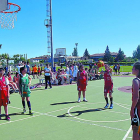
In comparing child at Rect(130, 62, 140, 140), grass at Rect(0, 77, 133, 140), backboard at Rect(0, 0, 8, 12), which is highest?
backboard at Rect(0, 0, 8, 12)

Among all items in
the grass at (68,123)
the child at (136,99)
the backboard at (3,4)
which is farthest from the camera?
the backboard at (3,4)

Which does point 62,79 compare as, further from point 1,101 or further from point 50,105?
point 1,101

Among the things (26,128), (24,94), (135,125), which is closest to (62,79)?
(24,94)

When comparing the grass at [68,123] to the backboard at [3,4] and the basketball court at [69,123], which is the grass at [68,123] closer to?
the basketball court at [69,123]

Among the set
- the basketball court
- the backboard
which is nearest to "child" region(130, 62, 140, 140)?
the basketball court

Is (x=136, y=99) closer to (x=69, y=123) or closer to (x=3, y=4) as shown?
(x=69, y=123)

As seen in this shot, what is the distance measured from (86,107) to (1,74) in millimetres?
4049

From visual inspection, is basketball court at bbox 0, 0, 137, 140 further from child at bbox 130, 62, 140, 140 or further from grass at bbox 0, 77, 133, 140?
child at bbox 130, 62, 140, 140

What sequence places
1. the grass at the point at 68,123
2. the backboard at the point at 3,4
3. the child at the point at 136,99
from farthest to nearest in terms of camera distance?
the backboard at the point at 3,4, the grass at the point at 68,123, the child at the point at 136,99

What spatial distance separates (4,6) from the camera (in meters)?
7.67

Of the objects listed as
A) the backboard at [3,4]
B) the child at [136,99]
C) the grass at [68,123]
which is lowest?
the grass at [68,123]

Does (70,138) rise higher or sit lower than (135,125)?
lower

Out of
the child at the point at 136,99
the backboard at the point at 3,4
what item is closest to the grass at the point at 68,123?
the child at the point at 136,99

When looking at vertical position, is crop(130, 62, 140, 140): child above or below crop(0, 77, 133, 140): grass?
above
